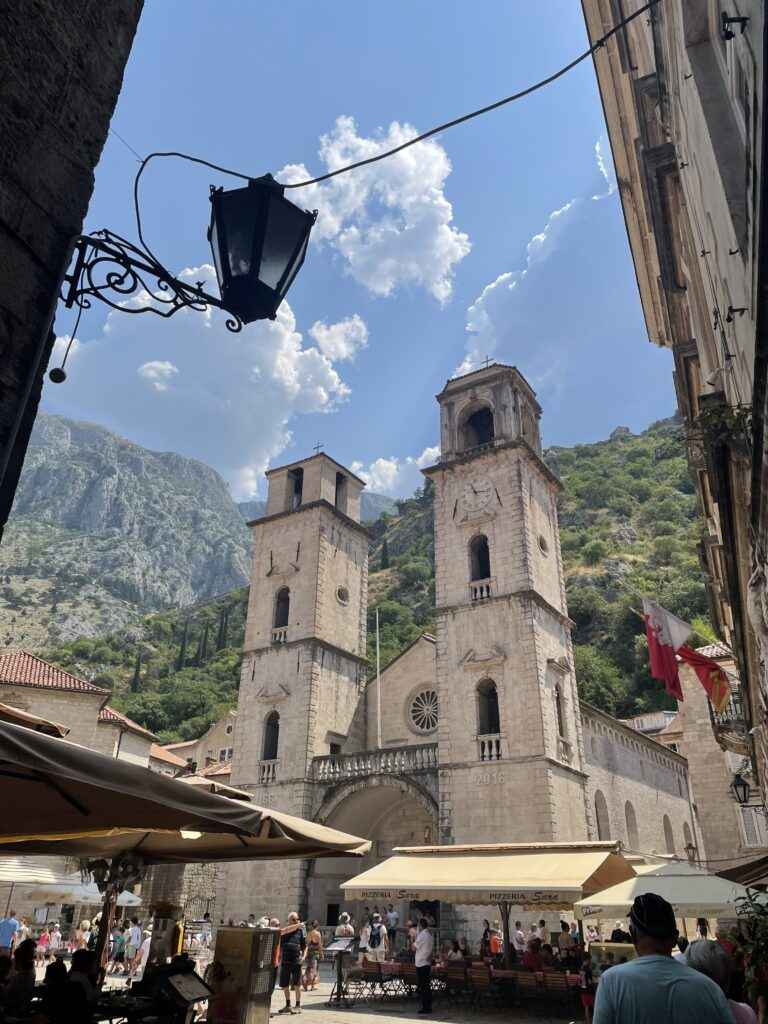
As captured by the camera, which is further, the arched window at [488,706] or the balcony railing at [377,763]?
the balcony railing at [377,763]

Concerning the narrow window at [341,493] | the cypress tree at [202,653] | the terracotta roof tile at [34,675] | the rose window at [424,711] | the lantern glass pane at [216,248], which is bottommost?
the lantern glass pane at [216,248]

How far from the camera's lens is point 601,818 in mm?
→ 23797

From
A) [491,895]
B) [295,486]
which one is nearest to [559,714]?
[491,895]

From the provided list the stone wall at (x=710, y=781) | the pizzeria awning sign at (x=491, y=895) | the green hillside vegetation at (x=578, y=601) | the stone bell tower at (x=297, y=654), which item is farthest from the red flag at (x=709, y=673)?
the green hillside vegetation at (x=578, y=601)

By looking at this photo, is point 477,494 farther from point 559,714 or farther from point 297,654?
point 297,654

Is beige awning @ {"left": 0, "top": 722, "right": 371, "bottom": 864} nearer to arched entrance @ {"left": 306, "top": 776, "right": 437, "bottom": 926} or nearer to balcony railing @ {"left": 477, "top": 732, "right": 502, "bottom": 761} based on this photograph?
balcony railing @ {"left": 477, "top": 732, "right": 502, "bottom": 761}

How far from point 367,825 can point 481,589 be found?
9379 millimetres

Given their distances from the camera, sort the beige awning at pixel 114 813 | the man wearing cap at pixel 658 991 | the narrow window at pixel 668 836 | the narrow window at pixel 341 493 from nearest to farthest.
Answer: the man wearing cap at pixel 658 991 < the beige awning at pixel 114 813 < the narrow window at pixel 668 836 < the narrow window at pixel 341 493

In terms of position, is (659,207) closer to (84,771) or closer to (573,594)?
(84,771)

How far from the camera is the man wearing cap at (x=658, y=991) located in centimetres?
219

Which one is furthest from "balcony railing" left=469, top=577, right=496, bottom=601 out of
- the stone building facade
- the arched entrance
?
the stone building facade

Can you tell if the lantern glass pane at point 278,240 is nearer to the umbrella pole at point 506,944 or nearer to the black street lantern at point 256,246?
the black street lantern at point 256,246

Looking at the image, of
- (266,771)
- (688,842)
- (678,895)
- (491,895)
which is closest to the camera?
(678,895)

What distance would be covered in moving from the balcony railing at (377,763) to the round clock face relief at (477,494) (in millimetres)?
7928
